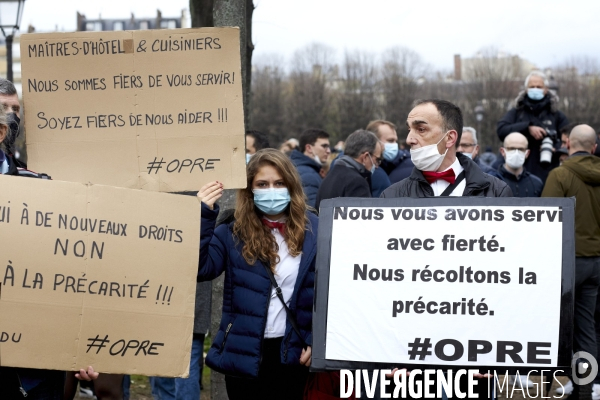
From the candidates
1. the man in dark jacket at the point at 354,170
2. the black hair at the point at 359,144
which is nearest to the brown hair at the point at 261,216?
the man in dark jacket at the point at 354,170

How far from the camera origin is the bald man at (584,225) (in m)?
6.64

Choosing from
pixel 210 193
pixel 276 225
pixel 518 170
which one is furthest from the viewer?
pixel 518 170

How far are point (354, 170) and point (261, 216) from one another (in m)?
2.79

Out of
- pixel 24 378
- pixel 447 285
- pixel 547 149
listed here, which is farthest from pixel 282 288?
pixel 547 149

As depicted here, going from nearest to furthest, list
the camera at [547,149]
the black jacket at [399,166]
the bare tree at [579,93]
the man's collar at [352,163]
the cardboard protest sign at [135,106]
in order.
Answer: the cardboard protest sign at [135,106] < the man's collar at [352,163] < the camera at [547,149] < the black jacket at [399,166] < the bare tree at [579,93]

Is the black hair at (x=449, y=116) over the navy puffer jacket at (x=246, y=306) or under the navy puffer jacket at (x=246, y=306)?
over

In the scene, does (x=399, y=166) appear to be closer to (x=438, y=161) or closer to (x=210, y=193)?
(x=438, y=161)

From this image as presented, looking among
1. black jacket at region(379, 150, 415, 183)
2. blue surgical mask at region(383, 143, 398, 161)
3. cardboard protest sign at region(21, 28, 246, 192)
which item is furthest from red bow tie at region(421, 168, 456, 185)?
blue surgical mask at region(383, 143, 398, 161)

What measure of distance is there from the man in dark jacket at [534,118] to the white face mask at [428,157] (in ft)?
16.1

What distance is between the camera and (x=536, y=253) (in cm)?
340

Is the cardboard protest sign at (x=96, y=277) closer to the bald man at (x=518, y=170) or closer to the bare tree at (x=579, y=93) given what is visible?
the bald man at (x=518, y=170)

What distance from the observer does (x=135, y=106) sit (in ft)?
12.4

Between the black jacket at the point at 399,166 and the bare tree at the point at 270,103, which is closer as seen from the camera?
the black jacket at the point at 399,166

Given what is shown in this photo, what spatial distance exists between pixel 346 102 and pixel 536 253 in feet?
215
